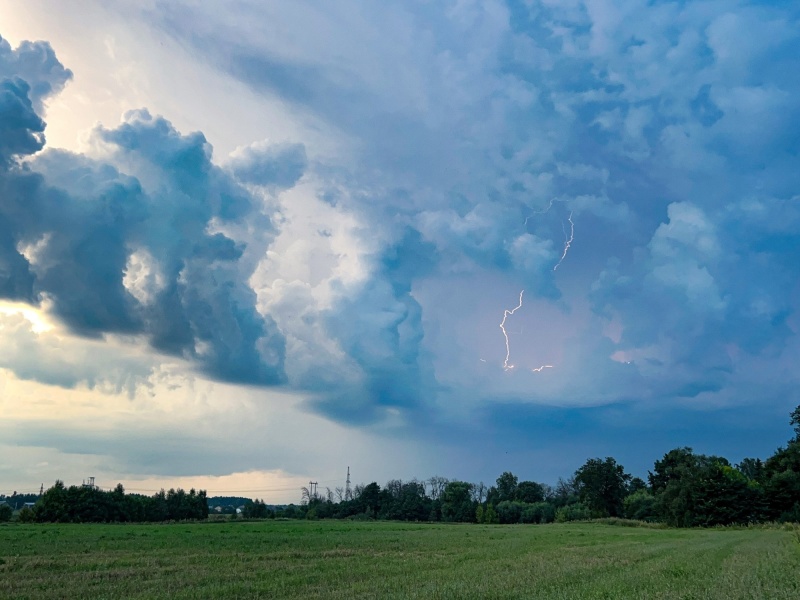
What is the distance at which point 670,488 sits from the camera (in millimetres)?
102375

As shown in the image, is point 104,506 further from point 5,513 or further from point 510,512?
point 510,512

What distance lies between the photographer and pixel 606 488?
Answer: 14462 centimetres

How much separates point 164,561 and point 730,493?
9370 centimetres

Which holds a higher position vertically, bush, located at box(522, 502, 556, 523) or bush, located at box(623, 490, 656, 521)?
bush, located at box(623, 490, 656, 521)

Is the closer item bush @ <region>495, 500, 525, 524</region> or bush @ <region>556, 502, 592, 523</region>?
bush @ <region>556, 502, 592, 523</region>

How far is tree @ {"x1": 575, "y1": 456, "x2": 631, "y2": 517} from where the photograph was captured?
470 ft

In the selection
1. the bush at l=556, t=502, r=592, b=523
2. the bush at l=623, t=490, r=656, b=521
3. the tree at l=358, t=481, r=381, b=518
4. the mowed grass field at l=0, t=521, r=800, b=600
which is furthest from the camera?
the tree at l=358, t=481, r=381, b=518

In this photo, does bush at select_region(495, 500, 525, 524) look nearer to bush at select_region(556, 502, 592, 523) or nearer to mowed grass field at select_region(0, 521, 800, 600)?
bush at select_region(556, 502, 592, 523)

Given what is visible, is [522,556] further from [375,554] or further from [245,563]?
[245,563]

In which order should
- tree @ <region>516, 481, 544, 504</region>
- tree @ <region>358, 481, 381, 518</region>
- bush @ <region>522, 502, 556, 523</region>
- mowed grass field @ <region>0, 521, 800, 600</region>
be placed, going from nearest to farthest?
mowed grass field @ <region>0, 521, 800, 600</region> < bush @ <region>522, 502, 556, 523</region> < tree @ <region>358, 481, 381, 518</region> < tree @ <region>516, 481, 544, 504</region>

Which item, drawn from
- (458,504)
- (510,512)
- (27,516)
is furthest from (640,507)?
(27,516)

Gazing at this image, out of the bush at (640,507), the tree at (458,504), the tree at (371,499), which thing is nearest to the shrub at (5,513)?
the tree at (371,499)

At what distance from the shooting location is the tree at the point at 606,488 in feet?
470

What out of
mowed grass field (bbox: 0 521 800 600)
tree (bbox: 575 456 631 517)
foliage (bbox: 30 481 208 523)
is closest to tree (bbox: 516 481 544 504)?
tree (bbox: 575 456 631 517)
